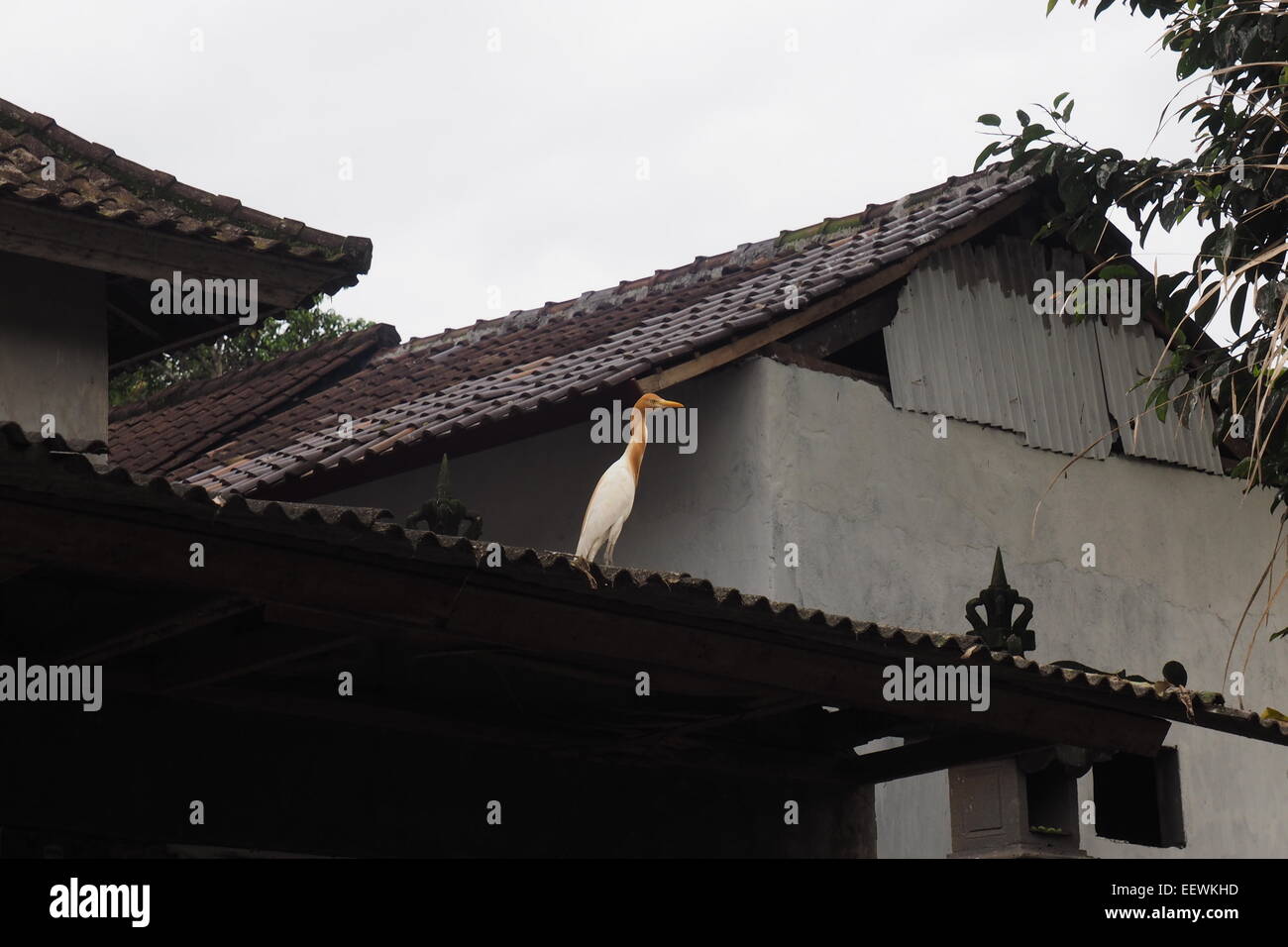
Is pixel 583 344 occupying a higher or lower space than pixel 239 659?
higher

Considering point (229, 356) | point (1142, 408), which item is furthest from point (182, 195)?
point (229, 356)

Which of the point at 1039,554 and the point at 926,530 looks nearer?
the point at 926,530

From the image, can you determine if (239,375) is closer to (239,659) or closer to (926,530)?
(926,530)

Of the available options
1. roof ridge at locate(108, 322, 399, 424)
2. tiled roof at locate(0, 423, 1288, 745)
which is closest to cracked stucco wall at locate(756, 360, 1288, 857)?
tiled roof at locate(0, 423, 1288, 745)

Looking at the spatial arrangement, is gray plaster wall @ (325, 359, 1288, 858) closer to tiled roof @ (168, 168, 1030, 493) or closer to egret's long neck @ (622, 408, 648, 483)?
tiled roof @ (168, 168, 1030, 493)

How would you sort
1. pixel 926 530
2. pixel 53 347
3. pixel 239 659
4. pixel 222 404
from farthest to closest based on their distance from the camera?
pixel 222 404 < pixel 926 530 < pixel 53 347 < pixel 239 659

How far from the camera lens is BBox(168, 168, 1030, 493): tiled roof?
11.1m

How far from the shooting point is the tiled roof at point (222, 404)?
1471cm

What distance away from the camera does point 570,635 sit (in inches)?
243

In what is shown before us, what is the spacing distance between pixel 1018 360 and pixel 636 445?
513 centimetres

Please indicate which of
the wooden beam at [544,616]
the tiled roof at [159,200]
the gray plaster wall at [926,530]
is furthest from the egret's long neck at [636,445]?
the gray plaster wall at [926,530]

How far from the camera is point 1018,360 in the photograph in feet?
42.9
